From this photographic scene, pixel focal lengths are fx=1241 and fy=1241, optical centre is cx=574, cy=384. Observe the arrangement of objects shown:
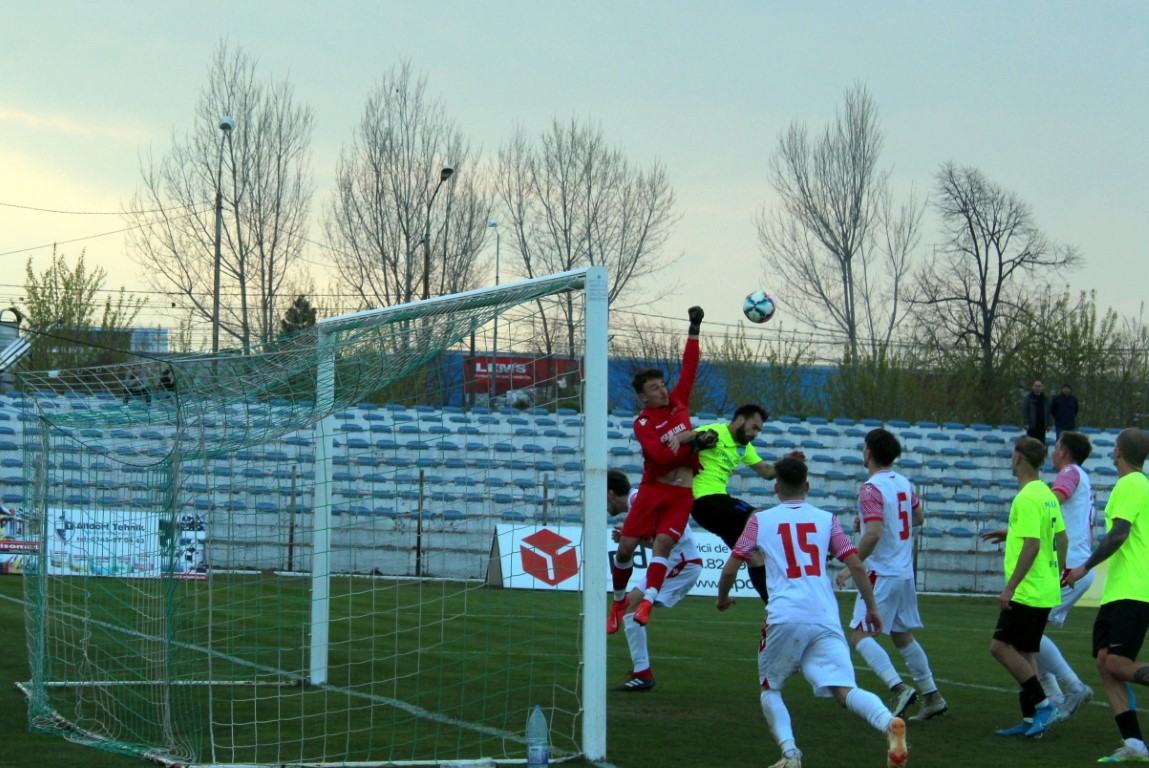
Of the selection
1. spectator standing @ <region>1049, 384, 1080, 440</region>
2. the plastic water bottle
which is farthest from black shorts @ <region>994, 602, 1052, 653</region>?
spectator standing @ <region>1049, 384, 1080, 440</region>

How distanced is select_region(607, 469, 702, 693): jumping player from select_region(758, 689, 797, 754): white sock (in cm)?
257

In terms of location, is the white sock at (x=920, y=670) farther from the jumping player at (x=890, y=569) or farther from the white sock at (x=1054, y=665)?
the white sock at (x=1054, y=665)

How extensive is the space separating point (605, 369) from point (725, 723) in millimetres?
2661

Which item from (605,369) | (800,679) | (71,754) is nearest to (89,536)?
(71,754)

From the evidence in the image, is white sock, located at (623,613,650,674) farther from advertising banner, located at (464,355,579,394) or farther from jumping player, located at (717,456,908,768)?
jumping player, located at (717,456,908,768)

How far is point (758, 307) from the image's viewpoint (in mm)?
10242

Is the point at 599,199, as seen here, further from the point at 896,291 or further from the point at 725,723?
the point at 725,723

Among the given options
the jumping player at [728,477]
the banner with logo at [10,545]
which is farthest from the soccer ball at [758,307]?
the banner with logo at [10,545]

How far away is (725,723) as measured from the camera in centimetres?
794

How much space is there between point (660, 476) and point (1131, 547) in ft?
10.4

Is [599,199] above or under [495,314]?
above

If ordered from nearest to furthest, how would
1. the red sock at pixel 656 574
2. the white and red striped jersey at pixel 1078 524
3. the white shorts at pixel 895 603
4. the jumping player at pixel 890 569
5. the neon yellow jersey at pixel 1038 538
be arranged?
the neon yellow jersey at pixel 1038 538
the jumping player at pixel 890 569
the white shorts at pixel 895 603
the red sock at pixel 656 574
the white and red striped jersey at pixel 1078 524

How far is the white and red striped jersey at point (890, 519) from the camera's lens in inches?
316

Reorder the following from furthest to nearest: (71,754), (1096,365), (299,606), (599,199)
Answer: (599,199)
(1096,365)
(299,606)
(71,754)
